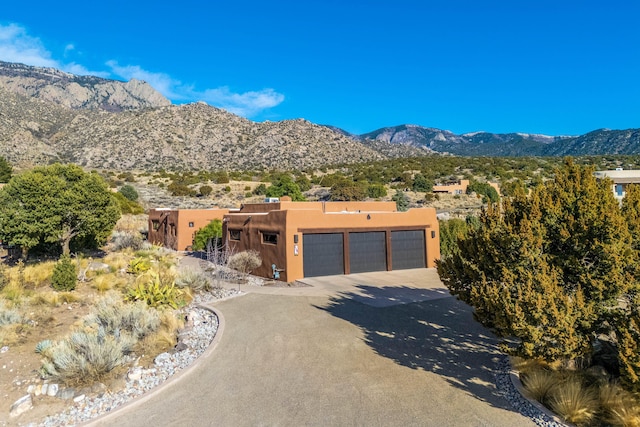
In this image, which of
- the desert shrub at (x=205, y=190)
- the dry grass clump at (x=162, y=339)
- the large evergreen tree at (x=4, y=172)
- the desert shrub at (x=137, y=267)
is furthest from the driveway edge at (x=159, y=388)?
the large evergreen tree at (x=4, y=172)

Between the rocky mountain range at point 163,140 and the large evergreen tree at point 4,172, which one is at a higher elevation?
the rocky mountain range at point 163,140

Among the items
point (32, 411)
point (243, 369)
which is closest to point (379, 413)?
point (243, 369)

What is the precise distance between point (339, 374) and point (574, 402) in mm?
4199

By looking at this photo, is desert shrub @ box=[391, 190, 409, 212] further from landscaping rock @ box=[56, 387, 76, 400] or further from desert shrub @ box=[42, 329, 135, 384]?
landscaping rock @ box=[56, 387, 76, 400]

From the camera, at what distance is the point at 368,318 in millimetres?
12195

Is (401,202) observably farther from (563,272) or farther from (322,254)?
(563,272)

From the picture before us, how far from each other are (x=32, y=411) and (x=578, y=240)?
10.5 meters

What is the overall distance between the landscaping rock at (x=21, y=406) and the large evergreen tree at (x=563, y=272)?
8.66 m

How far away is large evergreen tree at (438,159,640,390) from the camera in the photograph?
618 centimetres

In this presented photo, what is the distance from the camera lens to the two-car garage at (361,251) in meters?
20.1

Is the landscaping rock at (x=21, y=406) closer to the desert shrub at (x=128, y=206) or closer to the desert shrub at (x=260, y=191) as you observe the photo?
the desert shrub at (x=128, y=206)

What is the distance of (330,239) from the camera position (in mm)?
20469

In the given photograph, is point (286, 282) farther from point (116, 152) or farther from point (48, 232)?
point (116, 152)

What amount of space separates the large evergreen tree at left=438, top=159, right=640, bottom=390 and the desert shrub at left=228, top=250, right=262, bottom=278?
46.0 feet
